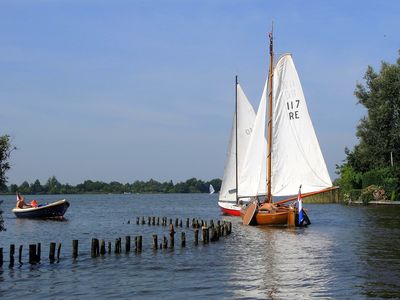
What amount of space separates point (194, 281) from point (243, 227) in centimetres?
2464

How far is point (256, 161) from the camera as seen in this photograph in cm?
5662

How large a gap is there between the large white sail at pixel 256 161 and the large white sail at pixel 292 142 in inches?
103

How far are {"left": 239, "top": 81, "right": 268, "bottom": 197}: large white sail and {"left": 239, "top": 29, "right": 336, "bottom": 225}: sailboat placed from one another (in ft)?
6.25

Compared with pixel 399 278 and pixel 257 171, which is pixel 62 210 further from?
pixel 399 278

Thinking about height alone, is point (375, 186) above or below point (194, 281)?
above

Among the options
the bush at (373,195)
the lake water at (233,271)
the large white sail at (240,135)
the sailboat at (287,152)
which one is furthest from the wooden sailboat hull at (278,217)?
the bush at (373,195)

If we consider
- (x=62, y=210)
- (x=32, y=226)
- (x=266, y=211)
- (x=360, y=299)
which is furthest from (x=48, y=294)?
(x=62, y=210)

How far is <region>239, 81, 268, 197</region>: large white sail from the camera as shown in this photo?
51.9 meters

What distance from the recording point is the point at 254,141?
5475 centimetres

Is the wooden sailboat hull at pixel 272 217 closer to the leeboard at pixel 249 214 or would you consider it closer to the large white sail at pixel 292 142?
the leeboard at pixel 249 214

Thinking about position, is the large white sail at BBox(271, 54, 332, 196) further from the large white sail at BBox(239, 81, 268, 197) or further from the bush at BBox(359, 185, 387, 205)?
the bush at BBox(359, 185, 387, 205)

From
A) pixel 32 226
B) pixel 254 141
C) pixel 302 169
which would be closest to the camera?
pixel 302 169

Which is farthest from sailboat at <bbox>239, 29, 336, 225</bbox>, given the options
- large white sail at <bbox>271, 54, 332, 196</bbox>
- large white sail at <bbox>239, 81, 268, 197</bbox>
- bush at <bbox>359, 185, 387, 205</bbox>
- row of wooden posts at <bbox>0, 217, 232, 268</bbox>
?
bush at <bbox>359, 185, 387, 205</bbox>

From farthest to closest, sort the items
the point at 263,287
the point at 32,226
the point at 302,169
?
the point at 32,226
the point at 302,169
the point at 263,287
